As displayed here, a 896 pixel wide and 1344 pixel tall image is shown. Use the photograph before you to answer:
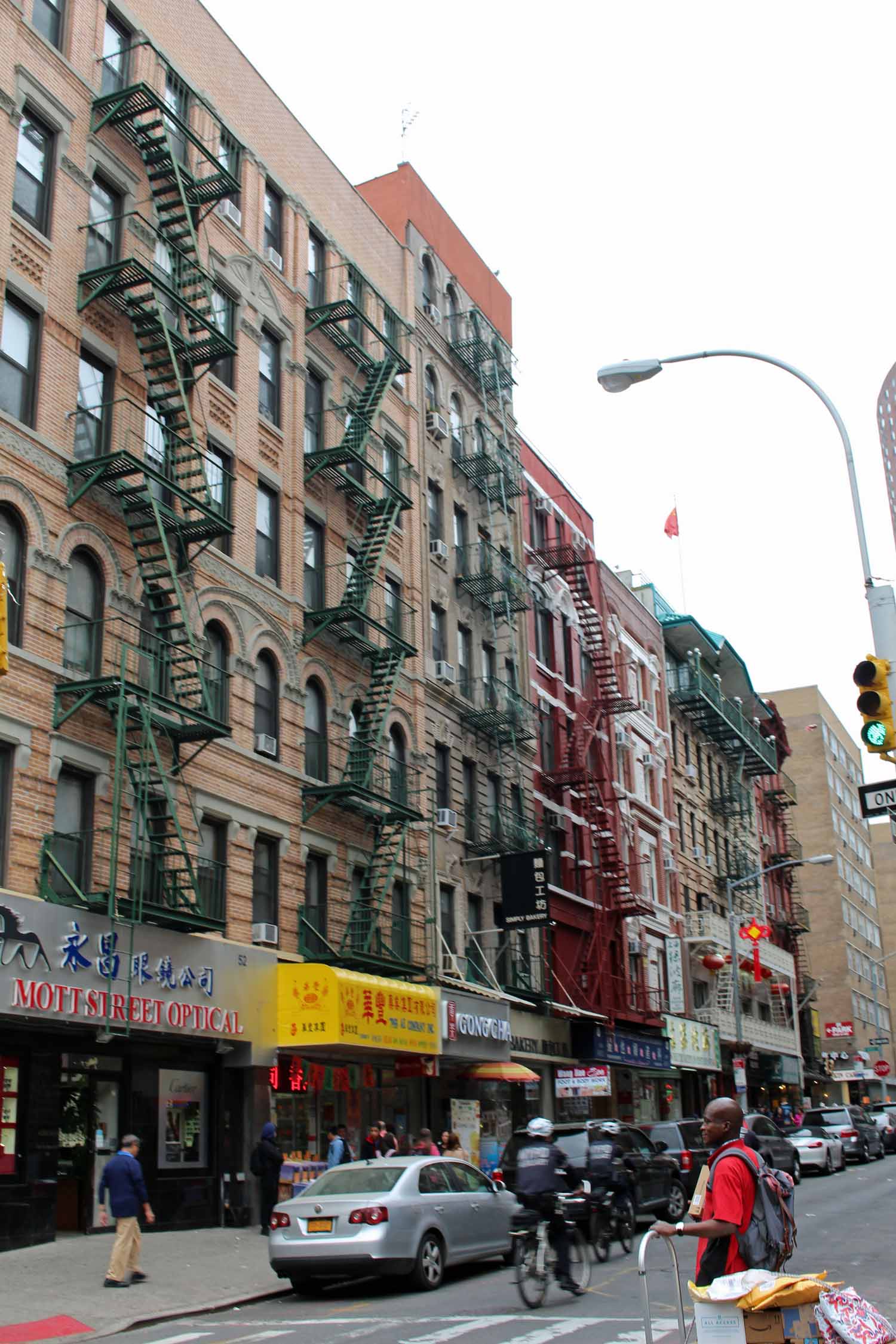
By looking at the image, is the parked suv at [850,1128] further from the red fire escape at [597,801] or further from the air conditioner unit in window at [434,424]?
the air conditioner unit in window at [434,424]

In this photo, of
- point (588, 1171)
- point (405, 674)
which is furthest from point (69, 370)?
point (588, 1171)

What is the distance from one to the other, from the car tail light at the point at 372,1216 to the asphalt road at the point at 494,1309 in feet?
2.57

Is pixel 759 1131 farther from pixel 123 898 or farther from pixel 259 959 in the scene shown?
pixel 123 898

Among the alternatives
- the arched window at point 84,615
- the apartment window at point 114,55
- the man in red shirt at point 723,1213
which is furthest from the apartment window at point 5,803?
the man in red shirt at point 723,1213

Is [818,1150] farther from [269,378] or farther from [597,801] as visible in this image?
[269,378]

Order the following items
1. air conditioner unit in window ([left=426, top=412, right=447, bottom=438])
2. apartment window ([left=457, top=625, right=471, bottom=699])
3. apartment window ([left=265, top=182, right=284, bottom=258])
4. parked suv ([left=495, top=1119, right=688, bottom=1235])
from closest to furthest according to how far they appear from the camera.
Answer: parked suv ([left=495, top=1119, right=688, bottom=1235]) → apartment window ([left=265, top=182, right=284, bottom=258]) → apartment window ([left=457, top=625, right=471, bottom=699]) → air conditioner unit in window ([left=426, top=412, right=447, bottom=438])

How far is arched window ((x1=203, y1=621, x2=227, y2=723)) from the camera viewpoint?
920 inches

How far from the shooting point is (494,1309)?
13.5m

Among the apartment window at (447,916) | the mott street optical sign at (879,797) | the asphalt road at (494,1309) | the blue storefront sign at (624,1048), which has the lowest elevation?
the asphalt road at (494,1309)

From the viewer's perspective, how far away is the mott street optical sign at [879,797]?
1236 cm

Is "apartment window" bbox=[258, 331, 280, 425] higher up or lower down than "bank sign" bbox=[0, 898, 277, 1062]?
higher up

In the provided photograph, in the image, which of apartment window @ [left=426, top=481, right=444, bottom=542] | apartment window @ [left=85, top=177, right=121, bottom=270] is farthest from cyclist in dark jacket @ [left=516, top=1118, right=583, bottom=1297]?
apartment window @ [left=426, top=481, right=444, bottom=542]

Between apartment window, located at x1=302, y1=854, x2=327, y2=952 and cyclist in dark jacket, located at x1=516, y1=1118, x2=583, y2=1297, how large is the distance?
1154 cm

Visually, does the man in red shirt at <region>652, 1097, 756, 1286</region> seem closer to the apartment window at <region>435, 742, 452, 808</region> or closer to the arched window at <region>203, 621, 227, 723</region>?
the arched window at <region>203, 621, 227, 723</region>
